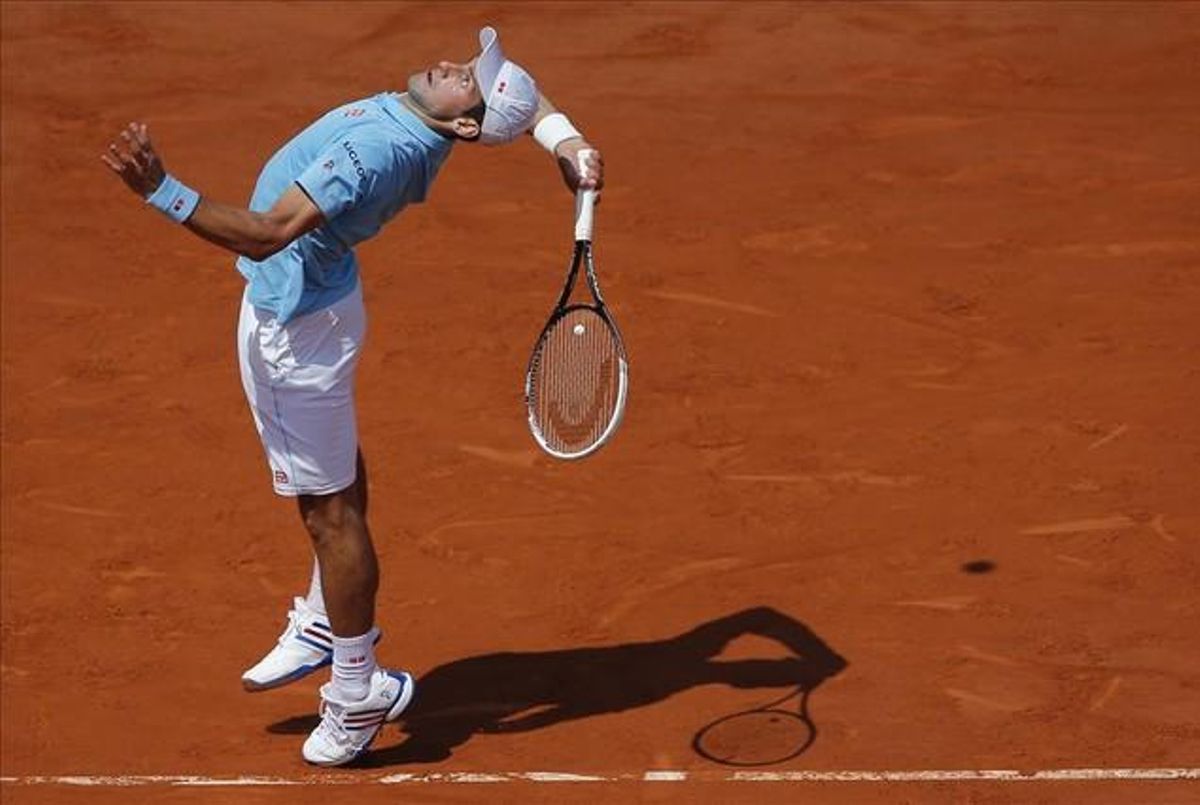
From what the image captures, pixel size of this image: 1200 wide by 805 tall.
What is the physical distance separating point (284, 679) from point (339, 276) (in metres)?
1.52

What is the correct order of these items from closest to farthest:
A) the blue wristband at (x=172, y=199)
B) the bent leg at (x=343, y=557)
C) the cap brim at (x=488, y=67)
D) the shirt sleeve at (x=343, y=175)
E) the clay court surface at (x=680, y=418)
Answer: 1. the blue wristband at (x=172, y=199)
2. the shirt sleeve at (x=343, y=175)
3. the cap brim at (x=488, y=67)
4. the bent leg at (x=343, y=557)
5. the clay court surface at (x=680, y=418)

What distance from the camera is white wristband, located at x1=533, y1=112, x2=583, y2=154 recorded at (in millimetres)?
7766

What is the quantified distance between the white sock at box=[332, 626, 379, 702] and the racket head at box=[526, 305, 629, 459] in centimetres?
94

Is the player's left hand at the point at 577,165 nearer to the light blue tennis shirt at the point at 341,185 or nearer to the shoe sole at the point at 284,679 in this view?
the light blue tennis shirt at the point at 341,185

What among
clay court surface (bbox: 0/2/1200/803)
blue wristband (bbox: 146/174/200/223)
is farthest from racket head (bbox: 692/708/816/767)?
blue wristband (bbox: 146/174/200/223)

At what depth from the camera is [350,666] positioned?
26.5 feet

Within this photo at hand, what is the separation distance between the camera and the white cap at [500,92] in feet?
25.2

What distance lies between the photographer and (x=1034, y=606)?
8.85m

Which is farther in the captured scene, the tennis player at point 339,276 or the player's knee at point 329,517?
the player's knee at point 329,517

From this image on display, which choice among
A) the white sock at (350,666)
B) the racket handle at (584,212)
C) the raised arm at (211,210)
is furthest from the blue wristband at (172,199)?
the white sock at (350,666)

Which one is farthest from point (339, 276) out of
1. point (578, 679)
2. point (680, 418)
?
point (680, 418)

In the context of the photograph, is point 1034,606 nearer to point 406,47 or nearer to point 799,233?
point 799,233

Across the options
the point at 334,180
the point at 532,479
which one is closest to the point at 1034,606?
the point at 532,479

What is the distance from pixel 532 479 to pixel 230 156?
393cm
